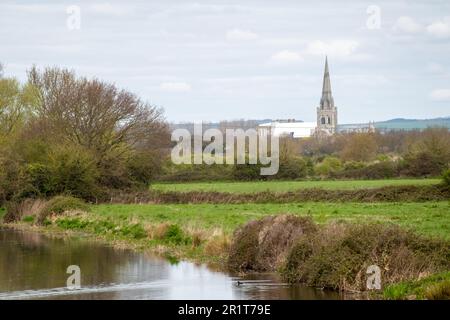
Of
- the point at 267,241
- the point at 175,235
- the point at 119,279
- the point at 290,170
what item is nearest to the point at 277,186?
the point at 290,170

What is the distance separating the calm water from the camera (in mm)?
21344

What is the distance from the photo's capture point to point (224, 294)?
21.1 metres

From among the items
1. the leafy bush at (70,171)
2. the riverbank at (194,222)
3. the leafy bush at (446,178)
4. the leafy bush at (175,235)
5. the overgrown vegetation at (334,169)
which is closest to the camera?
the riverbank at (194,222)

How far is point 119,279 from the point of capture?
79.8 feet

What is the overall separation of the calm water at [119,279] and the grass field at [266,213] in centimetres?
491

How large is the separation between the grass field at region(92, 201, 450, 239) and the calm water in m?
4.91

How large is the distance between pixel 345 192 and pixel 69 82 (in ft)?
77.5

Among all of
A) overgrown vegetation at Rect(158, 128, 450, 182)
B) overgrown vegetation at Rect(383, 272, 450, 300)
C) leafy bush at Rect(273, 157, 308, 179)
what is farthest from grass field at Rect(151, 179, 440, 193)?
overgrown vegetation at Rect(383, 272, 450, 300)

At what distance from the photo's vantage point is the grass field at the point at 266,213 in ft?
108

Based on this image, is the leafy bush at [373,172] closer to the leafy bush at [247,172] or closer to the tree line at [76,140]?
the leafy bush at [247,172]

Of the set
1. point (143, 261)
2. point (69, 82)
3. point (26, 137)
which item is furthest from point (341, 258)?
point (69, 82)

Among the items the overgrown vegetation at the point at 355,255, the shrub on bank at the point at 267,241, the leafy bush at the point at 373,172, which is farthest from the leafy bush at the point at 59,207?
the leafy bush at the point at 373,172

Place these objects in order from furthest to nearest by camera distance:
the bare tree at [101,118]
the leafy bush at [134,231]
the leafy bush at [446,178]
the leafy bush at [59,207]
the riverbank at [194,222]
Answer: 1. the bare tree at [101,118]
2. the leafy bush at [446,178]
3. the leafy bush at [59,207]
4. the leafy bush at [134,231]
5. the riverbank at [194,222]

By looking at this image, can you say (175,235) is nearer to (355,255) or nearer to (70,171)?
(355,255)
